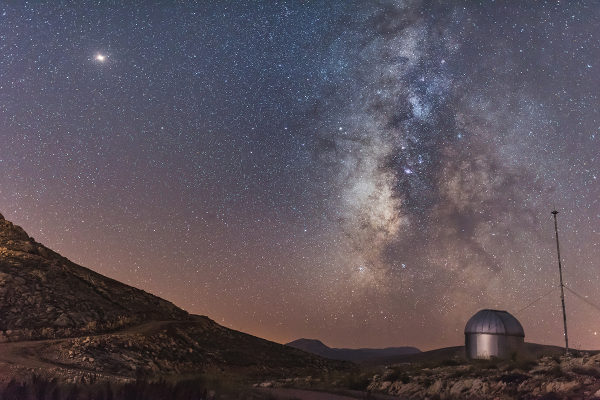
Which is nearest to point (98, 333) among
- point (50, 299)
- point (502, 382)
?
point (50, 299)

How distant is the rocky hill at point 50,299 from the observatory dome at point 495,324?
111 feet

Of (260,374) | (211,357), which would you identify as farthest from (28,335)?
(260,374)

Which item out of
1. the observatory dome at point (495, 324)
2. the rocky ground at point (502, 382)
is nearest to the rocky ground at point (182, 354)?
the rocky ground at point (502, 382)

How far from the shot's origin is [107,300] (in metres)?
52.2

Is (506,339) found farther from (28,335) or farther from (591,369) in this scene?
(28,335)

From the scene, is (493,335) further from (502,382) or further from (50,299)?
(50,299)

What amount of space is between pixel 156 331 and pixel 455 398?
3543 centimetres

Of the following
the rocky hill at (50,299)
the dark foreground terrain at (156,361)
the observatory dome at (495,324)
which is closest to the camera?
the dark foreground terrain at (156,361)

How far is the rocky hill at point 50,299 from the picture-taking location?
38891 mm

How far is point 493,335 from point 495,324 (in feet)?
Result: 2.76

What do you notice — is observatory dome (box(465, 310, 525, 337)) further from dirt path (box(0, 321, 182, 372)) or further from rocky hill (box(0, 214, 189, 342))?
rocky hill (box(0, 214, 189, 342))

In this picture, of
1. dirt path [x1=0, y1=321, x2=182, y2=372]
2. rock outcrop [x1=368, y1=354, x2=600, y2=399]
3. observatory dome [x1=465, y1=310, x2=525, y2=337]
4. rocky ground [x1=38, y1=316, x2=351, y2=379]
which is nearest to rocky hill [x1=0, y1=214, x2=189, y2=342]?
dirt path [x1=0, y1=321, x2=182, y2=372]

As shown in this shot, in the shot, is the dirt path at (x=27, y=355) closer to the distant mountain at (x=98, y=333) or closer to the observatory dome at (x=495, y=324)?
the distant mountain at (x=98, y=333)

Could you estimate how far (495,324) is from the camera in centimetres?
3350
